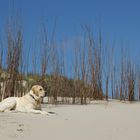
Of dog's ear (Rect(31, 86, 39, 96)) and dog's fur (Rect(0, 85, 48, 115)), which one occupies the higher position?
dog's ear (Rect(31, 86, 39, 96))

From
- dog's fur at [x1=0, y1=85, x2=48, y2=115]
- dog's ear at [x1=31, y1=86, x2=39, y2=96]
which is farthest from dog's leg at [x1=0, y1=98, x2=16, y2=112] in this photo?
dog's ear at [x1=31, y1=86, x2=39, y2=96]

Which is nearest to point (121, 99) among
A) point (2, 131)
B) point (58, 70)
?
point (58, 70)

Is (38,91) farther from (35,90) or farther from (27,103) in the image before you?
(27,103)

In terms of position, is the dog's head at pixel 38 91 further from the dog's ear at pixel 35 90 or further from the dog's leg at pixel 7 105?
the dog's leg at pixel 7 105

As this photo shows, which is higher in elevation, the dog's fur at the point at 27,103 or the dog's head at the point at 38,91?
the dog's head at the point at 38,91

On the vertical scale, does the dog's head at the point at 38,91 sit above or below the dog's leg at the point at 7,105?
above

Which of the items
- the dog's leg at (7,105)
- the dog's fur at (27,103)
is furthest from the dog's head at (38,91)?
the dog's leg at (7,105)

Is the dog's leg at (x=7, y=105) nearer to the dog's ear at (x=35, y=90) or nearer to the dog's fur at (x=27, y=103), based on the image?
the dog's fur at (x=27, y=103)

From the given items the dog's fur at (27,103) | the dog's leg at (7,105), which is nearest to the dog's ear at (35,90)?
the dog's fur at (27,103)

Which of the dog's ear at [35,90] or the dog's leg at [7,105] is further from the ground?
the dog's ear at [35,90]

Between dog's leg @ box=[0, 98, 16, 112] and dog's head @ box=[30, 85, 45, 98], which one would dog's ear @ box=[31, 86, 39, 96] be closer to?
dog's head @ box=[30, 85, 45, 98]

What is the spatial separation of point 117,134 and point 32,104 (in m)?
2.19

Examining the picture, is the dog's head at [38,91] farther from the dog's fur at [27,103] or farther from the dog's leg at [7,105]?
the dog's leg at [7,105]

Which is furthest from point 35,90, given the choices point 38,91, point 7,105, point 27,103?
point 7,105
